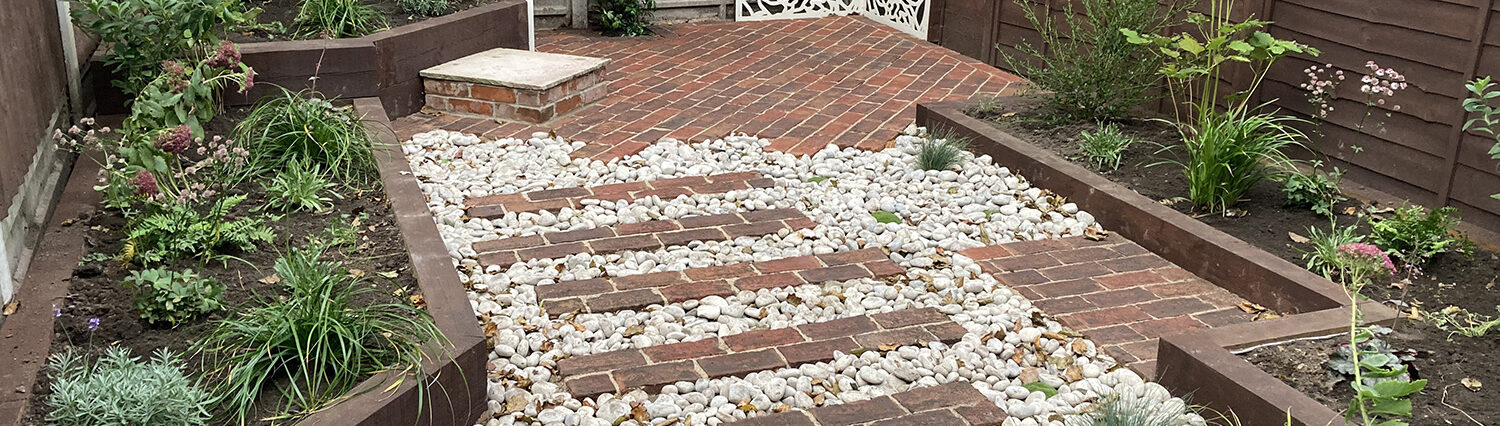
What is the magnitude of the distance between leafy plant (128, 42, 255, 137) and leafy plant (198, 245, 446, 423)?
122 cm

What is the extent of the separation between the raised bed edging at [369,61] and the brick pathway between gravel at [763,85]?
9.4 inches

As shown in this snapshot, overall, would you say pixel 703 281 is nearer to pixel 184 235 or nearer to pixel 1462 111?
pixel 184 235

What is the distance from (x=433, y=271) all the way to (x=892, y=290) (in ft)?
5.30

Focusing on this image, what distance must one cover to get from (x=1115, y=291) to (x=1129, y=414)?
131 cm

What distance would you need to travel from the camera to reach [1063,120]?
6176mm

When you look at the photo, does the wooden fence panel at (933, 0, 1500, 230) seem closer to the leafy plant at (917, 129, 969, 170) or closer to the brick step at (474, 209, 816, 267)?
the leafy plant at (917, 129, 969, 170)

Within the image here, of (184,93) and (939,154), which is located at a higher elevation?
(184,93)

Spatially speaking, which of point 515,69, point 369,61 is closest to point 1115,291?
point 515,69

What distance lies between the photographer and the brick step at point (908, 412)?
348cm

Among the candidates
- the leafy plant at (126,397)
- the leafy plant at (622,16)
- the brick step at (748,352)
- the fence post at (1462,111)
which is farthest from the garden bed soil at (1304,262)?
the leafy plant at (622,16)

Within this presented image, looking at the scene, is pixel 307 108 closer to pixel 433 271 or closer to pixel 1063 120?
pixel 433 271

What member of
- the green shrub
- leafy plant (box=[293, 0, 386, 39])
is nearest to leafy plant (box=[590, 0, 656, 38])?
leafy plant (box=[293, 0, 386, 39])

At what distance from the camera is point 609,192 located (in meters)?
5.55

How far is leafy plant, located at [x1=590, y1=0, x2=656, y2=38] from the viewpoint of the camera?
9.08 meters
